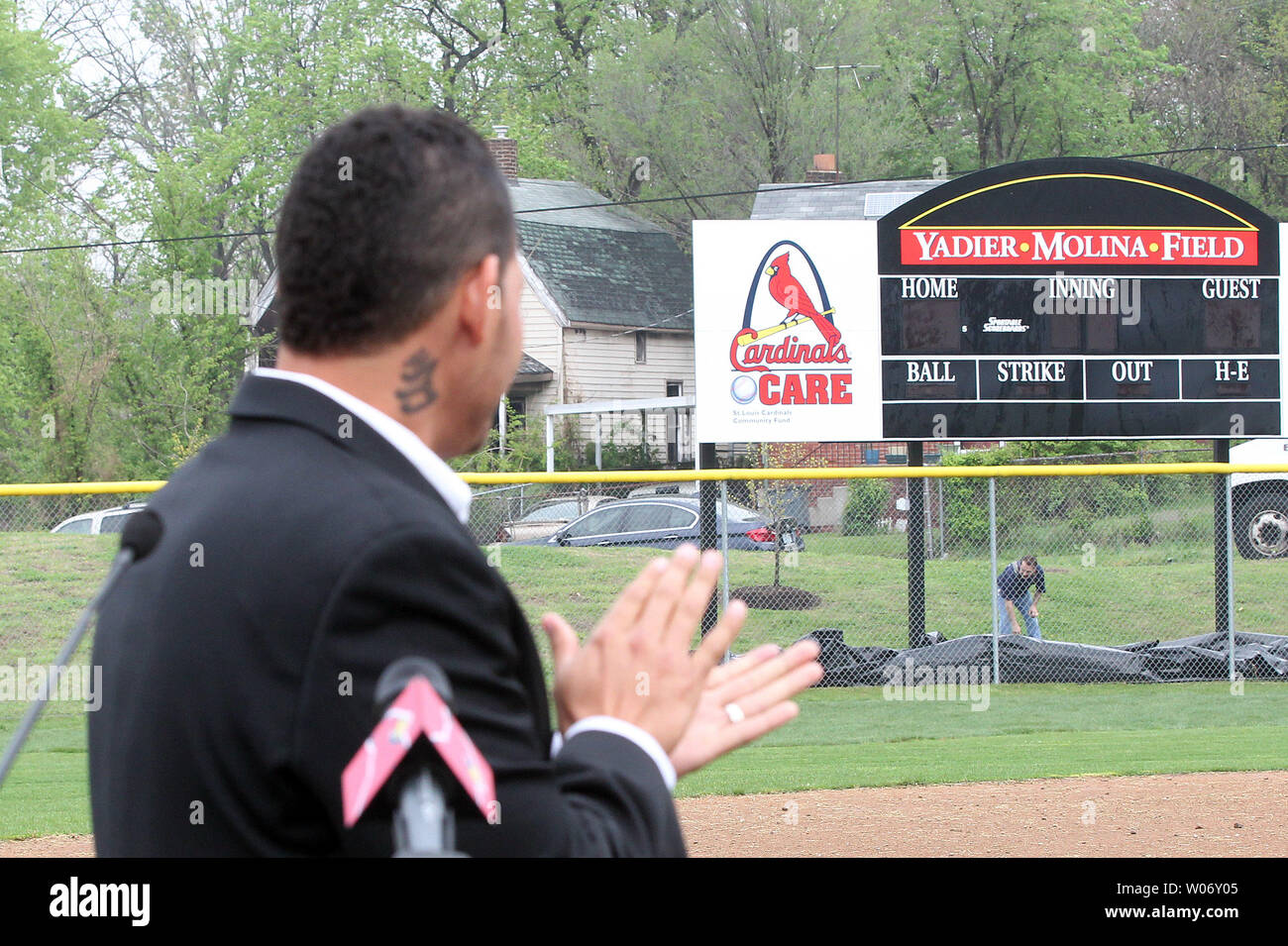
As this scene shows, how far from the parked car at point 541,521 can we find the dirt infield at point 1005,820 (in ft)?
12.7

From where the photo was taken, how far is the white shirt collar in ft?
5.12

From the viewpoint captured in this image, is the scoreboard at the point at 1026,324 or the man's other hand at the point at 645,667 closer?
the man's other hand at the point at 645,667

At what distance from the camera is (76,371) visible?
24547 millimetres

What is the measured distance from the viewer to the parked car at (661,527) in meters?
12.0

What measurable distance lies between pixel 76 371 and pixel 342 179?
25.3 metres

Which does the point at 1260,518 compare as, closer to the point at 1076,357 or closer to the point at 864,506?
the point at 1076,357

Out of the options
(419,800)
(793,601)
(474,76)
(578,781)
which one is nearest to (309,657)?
(419,800)

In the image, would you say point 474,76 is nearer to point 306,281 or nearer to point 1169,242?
point 1169,242

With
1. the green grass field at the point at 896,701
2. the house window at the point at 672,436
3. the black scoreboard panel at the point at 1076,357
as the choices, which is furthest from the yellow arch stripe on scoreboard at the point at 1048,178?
the house window at the point at 672,436

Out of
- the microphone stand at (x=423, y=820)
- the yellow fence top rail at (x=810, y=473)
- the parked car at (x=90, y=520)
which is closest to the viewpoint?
the microphone stand at (x=423, y=820)

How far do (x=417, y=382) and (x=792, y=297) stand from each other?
1309cm

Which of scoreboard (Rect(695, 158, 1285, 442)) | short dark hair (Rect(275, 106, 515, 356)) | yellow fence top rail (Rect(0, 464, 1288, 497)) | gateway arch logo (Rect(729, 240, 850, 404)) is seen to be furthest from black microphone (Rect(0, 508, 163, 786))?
gateway arch logo (Rect(729, 240, 850, 404))

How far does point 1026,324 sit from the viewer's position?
13.9 meters

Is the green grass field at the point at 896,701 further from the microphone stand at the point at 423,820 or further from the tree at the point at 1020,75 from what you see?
the tree at the point at 1020,75
